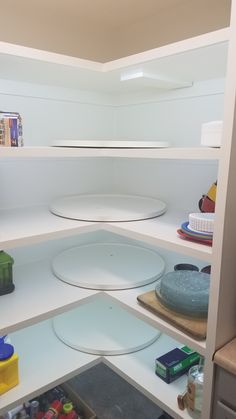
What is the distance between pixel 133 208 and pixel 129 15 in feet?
2.81

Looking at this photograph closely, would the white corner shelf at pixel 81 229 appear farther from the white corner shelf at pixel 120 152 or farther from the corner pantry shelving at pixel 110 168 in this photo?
the white corner shelf at pixel 120 152

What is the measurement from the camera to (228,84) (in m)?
0.69

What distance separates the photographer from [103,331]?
4.39 ft

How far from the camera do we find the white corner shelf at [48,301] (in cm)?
96

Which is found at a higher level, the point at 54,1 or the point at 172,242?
the point at 54,1

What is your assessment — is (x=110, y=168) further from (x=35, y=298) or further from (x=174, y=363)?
(x=174, y=363)

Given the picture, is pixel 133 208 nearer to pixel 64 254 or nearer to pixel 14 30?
pixel 64 254

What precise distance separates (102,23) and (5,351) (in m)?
1.44

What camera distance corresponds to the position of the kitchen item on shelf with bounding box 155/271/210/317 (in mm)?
921

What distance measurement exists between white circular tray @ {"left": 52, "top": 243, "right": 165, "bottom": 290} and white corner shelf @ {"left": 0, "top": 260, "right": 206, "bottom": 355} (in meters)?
0.03

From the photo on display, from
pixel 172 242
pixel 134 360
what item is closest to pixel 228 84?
pixel 172 242

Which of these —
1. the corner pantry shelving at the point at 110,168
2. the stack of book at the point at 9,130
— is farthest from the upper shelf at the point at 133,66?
the stack of book at the point at 9,130

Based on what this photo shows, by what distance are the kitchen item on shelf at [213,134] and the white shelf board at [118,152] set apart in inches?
1.1

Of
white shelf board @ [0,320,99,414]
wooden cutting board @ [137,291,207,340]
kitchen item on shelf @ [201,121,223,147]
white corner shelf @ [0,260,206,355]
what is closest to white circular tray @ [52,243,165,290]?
white corner shelf @ [0,260,206,355]
